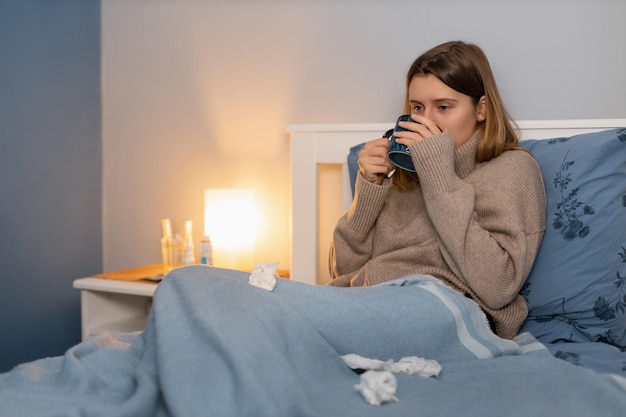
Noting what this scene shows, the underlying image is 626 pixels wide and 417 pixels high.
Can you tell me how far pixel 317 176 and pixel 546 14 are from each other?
27.7 inches

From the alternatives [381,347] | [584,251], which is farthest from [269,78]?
[381,347]

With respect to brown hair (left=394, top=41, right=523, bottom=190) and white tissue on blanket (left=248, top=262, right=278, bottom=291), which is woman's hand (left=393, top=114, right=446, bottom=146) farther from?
white tissue on blanket (left=248, top=262, right=278, bottom=291)

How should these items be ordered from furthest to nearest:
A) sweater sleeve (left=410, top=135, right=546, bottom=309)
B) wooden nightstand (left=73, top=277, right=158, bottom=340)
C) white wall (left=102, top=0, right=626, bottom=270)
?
wooden nightstand (left=73, top=277, right=158, bottom=340) → white wall (left=102, top=0, right=626, bottom=270) → sweater sleeve (left=410, top=135, right=546, bottom=309)

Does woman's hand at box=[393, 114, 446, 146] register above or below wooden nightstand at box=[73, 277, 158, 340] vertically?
above

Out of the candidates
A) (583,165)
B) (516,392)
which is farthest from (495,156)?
(516,392)

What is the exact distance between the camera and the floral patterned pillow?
1117 millimetres

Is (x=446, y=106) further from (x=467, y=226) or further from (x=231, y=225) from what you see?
(x=231, y=225)

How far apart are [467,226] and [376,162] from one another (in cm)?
26

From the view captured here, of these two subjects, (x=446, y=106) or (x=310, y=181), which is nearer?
(x=446, y=106)

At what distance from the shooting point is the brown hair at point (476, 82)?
1.23 metres

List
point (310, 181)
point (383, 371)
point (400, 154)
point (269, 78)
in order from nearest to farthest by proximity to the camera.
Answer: point (383, 371) < point (400, 154) < point (310, 181) < point (269, 78)

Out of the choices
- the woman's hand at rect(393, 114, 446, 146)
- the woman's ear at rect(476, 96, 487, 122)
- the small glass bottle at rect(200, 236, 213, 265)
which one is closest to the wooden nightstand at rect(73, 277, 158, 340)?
the small glass bottle at rect(200, 236, 213, 265)

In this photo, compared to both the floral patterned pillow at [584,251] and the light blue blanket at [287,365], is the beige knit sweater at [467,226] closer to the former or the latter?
the floral patterned pillow at [584,251]

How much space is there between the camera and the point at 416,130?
45.9 inches
